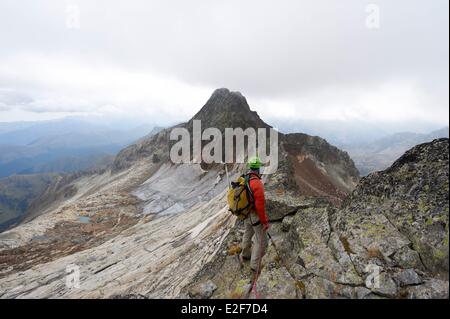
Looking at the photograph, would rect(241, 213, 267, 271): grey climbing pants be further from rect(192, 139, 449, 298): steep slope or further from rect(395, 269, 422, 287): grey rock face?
rect(395, 269, 422, 287): grey rock face

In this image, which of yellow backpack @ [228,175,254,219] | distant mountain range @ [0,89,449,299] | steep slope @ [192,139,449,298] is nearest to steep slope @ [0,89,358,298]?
distant mountain range @ [0,89,449,299]

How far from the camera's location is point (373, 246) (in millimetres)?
11211

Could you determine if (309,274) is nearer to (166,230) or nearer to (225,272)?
(225,272)

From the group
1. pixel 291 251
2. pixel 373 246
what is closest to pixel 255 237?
pixel 291 251

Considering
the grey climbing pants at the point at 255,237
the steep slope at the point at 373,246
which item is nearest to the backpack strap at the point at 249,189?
the grey climbing pants at the point at 255,237

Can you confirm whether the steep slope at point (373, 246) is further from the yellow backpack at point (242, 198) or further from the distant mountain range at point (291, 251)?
the yellow backpack at point (242, 198)

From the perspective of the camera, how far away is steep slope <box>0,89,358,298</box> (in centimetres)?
1903

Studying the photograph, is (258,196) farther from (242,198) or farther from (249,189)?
(242,198)

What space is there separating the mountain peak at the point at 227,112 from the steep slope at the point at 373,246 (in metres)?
51.5

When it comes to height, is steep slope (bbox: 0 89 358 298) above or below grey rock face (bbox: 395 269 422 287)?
below

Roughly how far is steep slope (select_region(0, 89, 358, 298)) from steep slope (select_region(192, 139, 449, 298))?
2741mm

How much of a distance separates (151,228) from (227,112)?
40.2m
